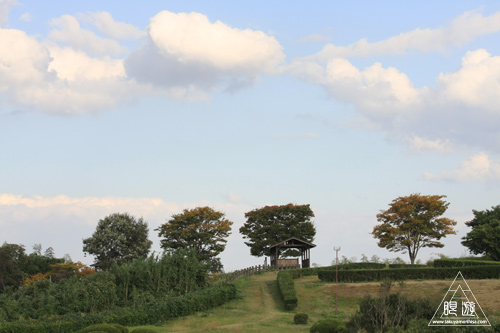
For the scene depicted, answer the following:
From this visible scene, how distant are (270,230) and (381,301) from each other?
→ 53534 mm

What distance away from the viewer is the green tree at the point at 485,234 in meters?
63.7

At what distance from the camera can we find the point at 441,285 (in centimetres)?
4834

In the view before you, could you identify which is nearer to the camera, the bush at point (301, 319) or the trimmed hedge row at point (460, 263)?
the bush at point (301, 319)

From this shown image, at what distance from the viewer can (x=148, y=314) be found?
39.6m

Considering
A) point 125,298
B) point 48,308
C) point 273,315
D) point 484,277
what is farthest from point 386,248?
point 48,308

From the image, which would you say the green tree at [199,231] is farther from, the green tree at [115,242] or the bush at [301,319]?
the bush at [301,319]

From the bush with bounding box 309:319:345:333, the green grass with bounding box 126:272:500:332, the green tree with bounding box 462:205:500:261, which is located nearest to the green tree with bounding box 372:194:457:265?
the green tree with bounding box 462:205:500:261

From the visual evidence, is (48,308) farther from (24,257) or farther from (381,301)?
(24,257)

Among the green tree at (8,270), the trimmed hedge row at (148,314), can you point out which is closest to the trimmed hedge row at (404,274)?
the trimmed hedge row at (148,314)

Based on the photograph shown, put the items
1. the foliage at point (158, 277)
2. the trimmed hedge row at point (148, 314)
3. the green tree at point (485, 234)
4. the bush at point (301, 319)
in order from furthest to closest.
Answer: the green tree at point (485, 234)
the foliage at point (158, 277)
the bush at point (301, 319)
the trimmed hedge row at point (148, 314)

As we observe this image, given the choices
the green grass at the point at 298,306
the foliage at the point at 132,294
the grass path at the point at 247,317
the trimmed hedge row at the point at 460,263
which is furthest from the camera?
the trimmed hedge row at the point at 460,263

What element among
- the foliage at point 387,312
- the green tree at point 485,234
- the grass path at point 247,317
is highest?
the green tree at point 485,234

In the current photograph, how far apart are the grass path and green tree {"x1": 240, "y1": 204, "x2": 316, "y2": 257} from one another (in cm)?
2456

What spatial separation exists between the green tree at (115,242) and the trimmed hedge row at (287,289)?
31.1 meters
